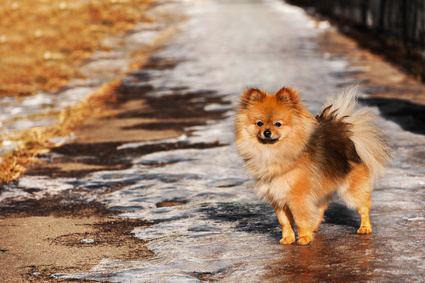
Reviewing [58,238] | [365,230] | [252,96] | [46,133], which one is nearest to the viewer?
[252,96]

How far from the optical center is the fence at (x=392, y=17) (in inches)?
671

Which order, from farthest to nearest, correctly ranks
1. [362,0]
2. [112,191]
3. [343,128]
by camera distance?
[362,0] → [112,191] → [343,128]

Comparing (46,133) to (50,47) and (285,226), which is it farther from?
(50,47)

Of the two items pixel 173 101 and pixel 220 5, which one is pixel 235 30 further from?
pixel 173 101

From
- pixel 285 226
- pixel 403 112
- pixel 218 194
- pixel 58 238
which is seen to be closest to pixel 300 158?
pixel 285 226

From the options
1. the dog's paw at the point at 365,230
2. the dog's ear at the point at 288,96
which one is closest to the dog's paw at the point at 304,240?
the dog's paw at the point at 365,230

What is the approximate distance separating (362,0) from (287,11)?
8.00m

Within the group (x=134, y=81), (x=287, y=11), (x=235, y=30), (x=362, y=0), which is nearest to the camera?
(x=134, y=81)

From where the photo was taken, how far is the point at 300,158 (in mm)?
5906

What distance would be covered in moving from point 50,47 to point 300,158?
17527 mm

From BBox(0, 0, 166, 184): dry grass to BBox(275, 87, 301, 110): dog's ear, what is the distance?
4570mm

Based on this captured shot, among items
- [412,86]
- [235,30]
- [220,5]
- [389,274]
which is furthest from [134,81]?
[220,5]

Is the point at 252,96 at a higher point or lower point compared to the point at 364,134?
higher

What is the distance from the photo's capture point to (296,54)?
64.5ft
